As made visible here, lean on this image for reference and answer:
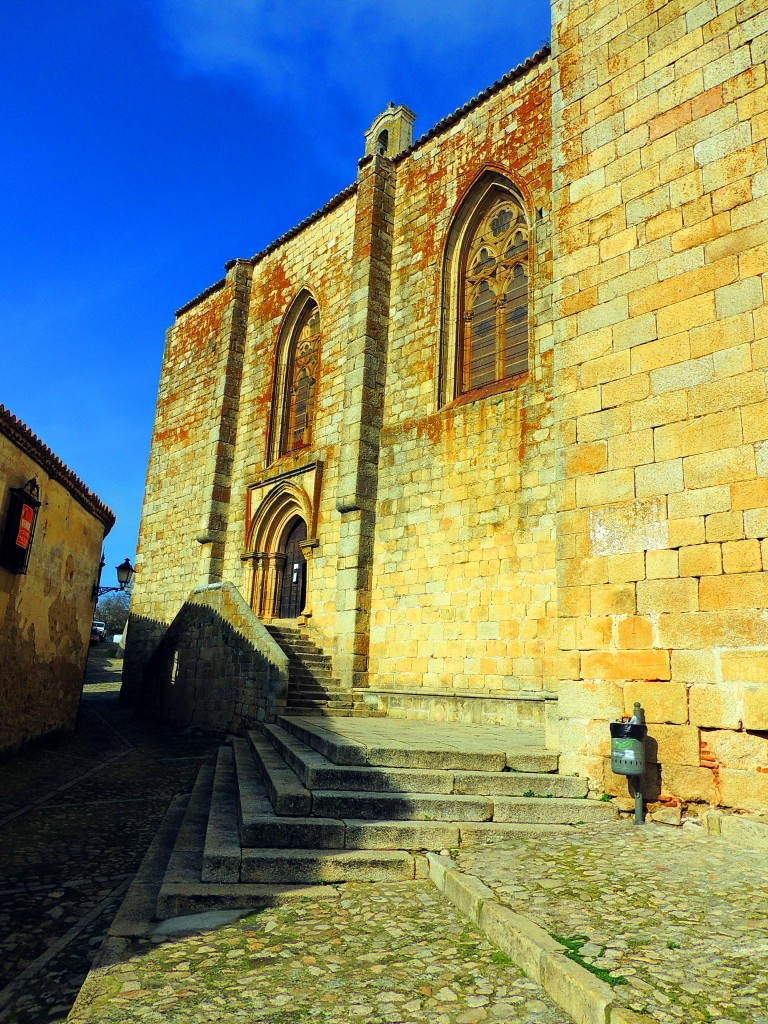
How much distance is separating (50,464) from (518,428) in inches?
275

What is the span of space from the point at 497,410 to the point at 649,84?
5.25m

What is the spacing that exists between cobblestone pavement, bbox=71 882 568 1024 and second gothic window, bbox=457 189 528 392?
9330mm

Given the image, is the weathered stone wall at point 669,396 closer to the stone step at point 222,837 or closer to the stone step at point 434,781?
the stone step at point 434,781

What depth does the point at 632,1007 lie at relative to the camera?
231cm

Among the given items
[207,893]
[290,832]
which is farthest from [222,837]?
[207,893]

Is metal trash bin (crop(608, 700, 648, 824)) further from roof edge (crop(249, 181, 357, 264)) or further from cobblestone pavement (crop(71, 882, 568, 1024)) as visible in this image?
roof edge (crop(249, 181, 357, 264))

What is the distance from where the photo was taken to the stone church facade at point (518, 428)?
5078 millimetres

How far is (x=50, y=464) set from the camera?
10.5 m

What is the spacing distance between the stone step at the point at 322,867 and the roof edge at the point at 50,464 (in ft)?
22.6

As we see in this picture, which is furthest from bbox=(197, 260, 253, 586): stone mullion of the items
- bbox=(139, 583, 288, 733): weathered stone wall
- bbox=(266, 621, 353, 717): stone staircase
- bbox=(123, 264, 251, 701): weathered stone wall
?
bbox=(266, 621, 353, 717): stone staircase

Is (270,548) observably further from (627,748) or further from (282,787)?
(627,748)

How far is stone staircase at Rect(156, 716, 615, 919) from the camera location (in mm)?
4027

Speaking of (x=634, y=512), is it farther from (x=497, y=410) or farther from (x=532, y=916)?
(x=497, y=410)

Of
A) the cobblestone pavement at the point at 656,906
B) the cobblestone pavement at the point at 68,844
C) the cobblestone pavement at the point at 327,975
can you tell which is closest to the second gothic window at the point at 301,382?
the cobblestone pavement at the point at 68,844
